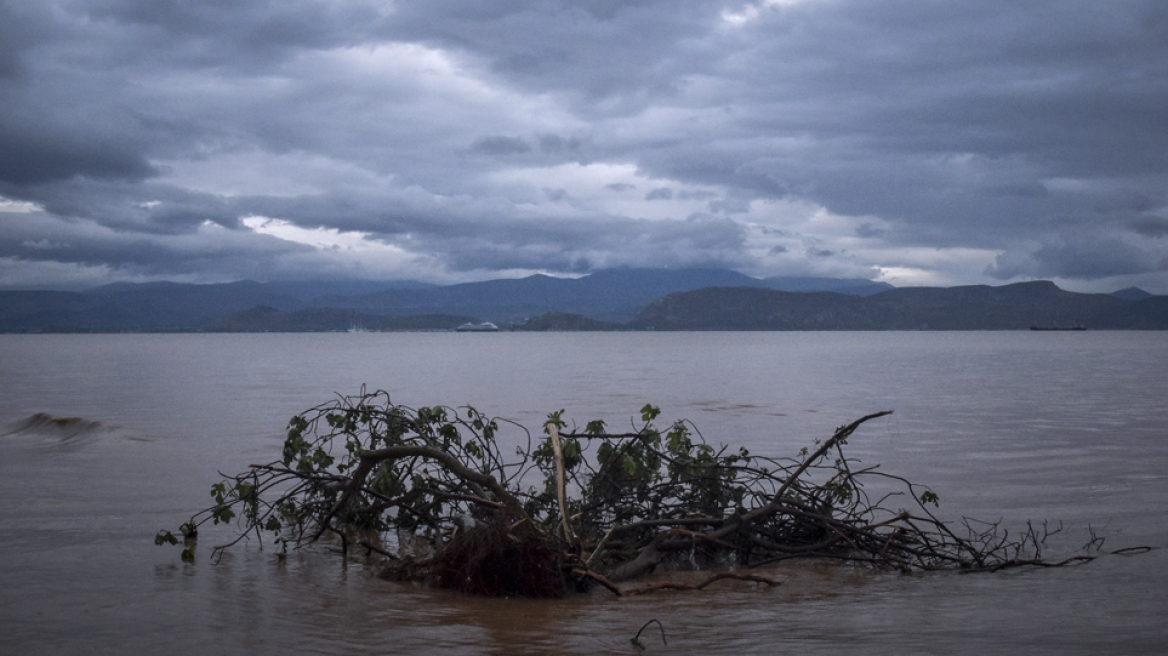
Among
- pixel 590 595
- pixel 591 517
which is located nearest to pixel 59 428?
pixel 591 517

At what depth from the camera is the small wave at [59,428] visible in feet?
63.9

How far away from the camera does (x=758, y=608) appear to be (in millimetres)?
7500

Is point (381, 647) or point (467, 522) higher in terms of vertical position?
point (467, 522)

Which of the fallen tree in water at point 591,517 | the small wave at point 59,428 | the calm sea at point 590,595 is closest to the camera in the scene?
the calm sea at point 590,595

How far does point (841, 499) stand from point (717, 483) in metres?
1.28

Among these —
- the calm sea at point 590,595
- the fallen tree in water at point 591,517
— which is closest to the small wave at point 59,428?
the calm sea at point 590,595

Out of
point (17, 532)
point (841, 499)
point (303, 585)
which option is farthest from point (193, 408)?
point (841, 499)

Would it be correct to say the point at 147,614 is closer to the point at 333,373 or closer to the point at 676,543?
the point at 676,543

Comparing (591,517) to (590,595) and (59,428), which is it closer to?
(590,595)

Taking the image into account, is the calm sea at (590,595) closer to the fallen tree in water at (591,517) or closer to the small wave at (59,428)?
the small wave at (59,428)

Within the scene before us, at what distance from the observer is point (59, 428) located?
21.1 meters

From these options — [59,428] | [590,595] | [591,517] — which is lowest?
[590,595]

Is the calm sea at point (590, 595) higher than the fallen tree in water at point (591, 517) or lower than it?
lower

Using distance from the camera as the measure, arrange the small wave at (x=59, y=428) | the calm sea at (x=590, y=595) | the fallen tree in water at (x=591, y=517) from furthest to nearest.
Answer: the small wave at (x=59, y=428) < the fallen tree in water at (x=591, y=517) < the calm sea at (x=590, y=595)
